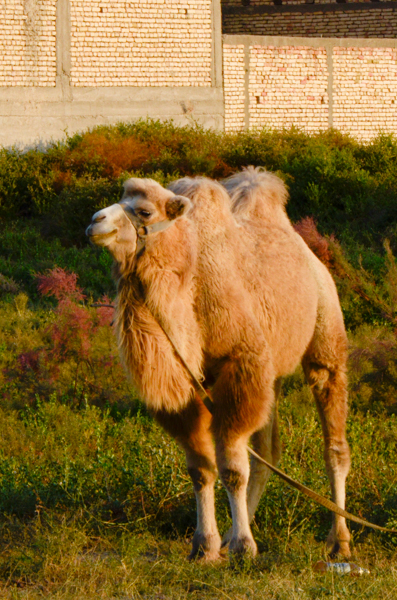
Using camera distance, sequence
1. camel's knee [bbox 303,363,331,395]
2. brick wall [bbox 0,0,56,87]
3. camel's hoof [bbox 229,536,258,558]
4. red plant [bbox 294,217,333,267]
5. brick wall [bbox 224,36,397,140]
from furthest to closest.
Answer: brick wall [bbox 224,36,397,140], brick wall [bbox 0,0,56,87], red plant [bbox 294,217,333,267], camel's knee [bbox 303,363,331,395], camel's hoof [bbox 229,536,258,558]

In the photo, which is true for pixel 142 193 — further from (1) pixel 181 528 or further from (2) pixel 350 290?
(2) pixel 350 290

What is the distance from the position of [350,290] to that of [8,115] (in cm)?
1170

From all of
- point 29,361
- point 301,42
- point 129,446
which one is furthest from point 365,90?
point 129,446

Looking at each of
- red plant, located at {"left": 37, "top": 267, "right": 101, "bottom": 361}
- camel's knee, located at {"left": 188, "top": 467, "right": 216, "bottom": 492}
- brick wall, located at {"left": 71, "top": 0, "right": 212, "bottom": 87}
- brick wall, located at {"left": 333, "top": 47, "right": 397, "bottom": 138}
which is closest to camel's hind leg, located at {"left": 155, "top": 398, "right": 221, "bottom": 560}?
camel's knee, located at {"left": 188, "top": 467, "right": 216, "bottom": 492}

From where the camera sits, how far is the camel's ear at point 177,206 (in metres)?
4.43

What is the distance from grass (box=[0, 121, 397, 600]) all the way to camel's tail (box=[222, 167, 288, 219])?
1984 millimetres

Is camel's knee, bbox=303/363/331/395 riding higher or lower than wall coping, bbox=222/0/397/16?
lower

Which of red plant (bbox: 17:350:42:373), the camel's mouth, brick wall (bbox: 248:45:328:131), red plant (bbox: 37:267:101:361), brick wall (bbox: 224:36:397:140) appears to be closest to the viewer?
the camel's mouth

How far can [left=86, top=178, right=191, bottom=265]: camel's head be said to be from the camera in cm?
425

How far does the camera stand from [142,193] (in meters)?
4.47

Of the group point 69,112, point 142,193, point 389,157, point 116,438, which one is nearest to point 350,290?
point 116,438

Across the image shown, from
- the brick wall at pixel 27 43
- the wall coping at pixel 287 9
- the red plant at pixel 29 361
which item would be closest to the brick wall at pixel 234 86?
the brick wall at pixel 27 43

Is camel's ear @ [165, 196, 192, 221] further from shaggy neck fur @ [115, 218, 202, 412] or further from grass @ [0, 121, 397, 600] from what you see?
grass @ [0, 121, 397, 600]

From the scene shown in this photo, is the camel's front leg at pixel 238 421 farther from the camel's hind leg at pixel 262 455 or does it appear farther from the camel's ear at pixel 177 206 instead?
the camel's ear at pixel 177 206
